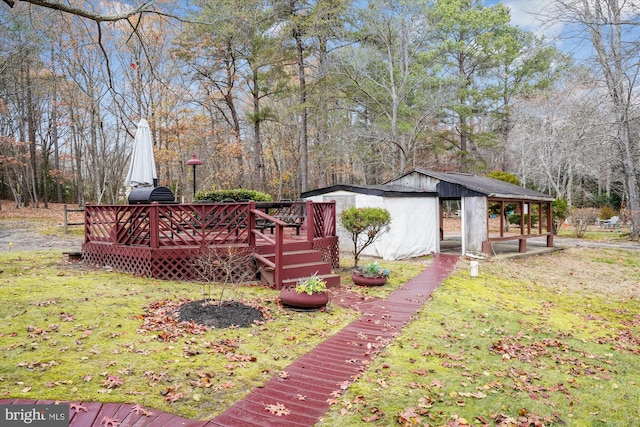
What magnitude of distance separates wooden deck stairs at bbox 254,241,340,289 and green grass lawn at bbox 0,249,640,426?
461mm

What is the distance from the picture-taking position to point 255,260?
26.1 feet

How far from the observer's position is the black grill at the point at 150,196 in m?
8.48

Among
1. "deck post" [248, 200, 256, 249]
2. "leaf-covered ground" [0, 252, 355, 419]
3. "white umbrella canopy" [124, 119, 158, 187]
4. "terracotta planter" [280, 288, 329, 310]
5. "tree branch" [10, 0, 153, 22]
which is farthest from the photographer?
"white umbrella canopy" [124, 119, 158, 187]

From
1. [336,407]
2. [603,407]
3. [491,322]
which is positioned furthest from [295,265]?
[603,407]

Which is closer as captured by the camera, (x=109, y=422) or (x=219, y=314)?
(x=109, y=422)

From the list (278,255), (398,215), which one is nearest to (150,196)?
(278,255)

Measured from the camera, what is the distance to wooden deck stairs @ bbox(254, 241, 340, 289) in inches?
298

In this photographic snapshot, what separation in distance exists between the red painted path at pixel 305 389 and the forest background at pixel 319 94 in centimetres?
1319

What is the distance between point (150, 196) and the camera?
845 centimetres

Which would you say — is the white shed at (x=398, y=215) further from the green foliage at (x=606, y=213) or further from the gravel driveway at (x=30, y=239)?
the green foliage at (x=606, y=213)

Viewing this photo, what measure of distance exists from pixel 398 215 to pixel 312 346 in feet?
28.6

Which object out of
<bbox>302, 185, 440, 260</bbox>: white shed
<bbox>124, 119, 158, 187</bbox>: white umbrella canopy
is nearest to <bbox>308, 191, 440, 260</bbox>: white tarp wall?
<bbox>302, 185, 440, 260</bbox>: white shed

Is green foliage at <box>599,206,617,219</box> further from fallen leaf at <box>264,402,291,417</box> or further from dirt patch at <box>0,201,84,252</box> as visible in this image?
dirt patch at <box>0,201,84,252</box>

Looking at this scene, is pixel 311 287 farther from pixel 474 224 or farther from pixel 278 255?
pixel 474 224
